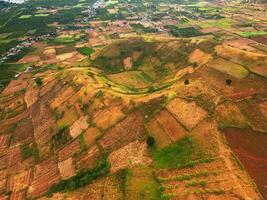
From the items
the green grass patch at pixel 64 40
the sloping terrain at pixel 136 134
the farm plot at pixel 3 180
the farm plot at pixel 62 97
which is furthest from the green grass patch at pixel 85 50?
the farm plot at pixel 3 180

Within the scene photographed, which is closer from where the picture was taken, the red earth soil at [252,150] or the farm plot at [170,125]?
the red earth soil at [252,150]

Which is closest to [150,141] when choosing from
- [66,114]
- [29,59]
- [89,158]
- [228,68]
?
[89,158]

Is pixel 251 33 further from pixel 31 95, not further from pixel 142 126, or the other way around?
pixel 142 126

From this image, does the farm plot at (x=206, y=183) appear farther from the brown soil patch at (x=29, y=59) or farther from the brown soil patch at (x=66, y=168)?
the brown soil patch at (x=29, y=59)

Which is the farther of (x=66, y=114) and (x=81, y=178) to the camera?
(x=66, y=114)

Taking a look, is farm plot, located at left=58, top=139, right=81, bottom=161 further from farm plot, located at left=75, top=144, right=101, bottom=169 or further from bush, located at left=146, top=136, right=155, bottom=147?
bush, located at left=146, top=136, right=155, bottom=147

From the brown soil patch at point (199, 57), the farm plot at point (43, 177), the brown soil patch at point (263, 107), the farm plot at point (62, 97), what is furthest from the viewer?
the brown soil patch at point (199, 57)
